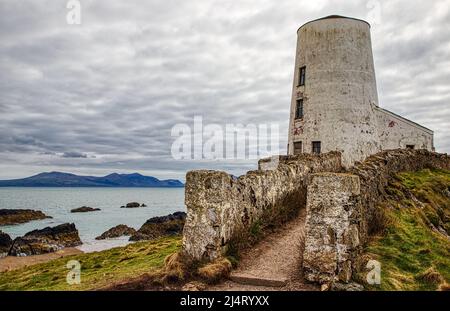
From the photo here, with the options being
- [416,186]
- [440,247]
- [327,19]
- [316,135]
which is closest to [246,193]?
[440,247]

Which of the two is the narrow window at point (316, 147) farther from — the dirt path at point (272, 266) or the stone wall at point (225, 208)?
the dirt path at point (272, 266)

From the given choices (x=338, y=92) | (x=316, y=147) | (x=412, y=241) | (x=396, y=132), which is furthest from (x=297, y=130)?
(x=412, y=241)

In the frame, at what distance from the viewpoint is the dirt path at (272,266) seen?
7.07m

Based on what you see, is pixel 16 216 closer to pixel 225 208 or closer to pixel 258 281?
pixel 225 208

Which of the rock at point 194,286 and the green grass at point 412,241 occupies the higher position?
the green grass at point 412,241

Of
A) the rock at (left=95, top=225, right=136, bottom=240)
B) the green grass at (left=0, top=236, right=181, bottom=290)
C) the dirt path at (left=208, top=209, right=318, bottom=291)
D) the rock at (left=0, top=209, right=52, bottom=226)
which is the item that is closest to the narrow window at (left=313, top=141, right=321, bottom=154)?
the green grass at (left=0, top=236, right=181, bottom=290)

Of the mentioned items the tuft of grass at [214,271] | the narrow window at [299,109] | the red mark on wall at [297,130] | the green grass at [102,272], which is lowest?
the green grass at [102,272]

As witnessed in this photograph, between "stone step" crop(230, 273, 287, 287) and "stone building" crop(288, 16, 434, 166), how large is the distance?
1643 cm

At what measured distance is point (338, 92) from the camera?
23.0 meters

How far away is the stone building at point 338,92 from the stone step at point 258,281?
16.4 m

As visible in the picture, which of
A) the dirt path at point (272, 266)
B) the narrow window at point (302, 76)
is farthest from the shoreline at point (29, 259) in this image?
the dirt path at point (272, 266)

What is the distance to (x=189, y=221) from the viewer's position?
8031mm

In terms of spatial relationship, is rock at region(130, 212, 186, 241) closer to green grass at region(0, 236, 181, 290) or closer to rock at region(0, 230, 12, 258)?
rock at region(0, 230, 12, 258)

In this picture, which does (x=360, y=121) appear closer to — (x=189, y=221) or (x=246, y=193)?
(x=246, y=193)
